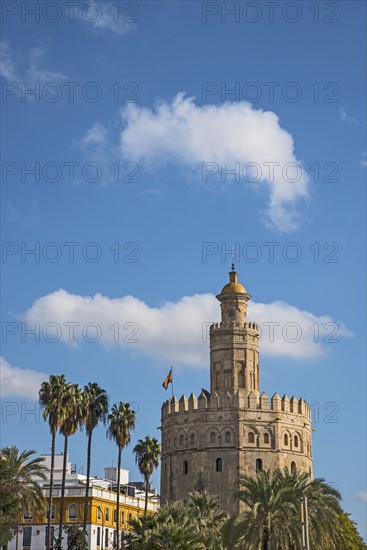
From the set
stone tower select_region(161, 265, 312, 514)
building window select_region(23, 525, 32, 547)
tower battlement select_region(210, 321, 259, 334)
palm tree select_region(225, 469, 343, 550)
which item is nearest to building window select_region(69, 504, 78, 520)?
building window select_region(23, 525, 32, 547)

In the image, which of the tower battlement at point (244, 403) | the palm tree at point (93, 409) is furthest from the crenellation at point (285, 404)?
the palm tree at point (93, 409)

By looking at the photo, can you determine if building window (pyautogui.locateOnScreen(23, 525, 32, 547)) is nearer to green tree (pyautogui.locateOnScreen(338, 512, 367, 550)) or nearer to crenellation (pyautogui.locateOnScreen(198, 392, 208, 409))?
crenellation (pyautogui.locateOnScreen(198, 392, 208, 409))

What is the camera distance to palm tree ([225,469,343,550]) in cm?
4419

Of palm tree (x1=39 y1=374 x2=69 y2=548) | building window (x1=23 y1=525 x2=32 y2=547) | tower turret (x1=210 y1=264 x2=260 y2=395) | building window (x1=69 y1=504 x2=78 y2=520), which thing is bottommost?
building window (x1=23 y1=525 x2=32 y2=547)

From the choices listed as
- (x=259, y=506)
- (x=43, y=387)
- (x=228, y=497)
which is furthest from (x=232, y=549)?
(x=228, y=497)

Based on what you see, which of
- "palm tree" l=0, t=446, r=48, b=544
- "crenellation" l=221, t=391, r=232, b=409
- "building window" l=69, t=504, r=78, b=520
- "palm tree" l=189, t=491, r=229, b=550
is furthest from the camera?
"building window" l=69, t=504, r=78, b=520

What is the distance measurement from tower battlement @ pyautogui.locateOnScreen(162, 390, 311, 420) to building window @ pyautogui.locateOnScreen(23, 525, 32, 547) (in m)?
17.6

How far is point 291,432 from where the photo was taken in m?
82.4

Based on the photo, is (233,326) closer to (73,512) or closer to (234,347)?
(234,347)

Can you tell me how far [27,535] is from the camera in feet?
271

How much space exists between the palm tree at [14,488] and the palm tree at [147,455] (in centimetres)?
2112

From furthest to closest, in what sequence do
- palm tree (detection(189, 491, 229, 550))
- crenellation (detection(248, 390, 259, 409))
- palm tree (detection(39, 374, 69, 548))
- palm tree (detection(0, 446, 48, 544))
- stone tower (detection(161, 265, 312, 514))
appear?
crenellation (detection(248, 390, 259, 409))
stone tower (detection(161, 265, 312, 514))
palm tree (detection(39, 374, 69, 548))
palm tree (detection(0, 446, 48, 544))
palm tree (detection(189, 491, 229, 550))

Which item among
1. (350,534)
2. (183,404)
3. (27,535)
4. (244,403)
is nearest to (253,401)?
(244,403)

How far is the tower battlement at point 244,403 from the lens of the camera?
267 ft
